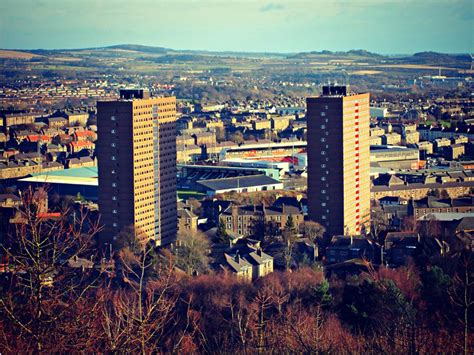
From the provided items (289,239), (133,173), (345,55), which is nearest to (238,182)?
(133,173)

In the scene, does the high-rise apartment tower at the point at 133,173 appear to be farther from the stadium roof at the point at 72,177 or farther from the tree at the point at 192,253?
the stadium roof at the point at 72,177

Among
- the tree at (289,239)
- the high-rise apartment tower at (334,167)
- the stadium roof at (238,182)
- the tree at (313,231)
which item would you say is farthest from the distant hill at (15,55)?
the tree at (289,239)

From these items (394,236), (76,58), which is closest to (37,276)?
(394,236)

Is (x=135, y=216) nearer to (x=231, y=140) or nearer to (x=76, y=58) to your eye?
(x=231, y=140)

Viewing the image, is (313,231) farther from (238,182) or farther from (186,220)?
(238,182)

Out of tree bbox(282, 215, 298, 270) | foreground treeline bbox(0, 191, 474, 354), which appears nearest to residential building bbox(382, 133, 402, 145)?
tree bbox(282, 215, 298, 270)

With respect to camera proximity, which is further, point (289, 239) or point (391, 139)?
point (391, 139)

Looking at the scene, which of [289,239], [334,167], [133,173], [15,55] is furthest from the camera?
[15,55]
